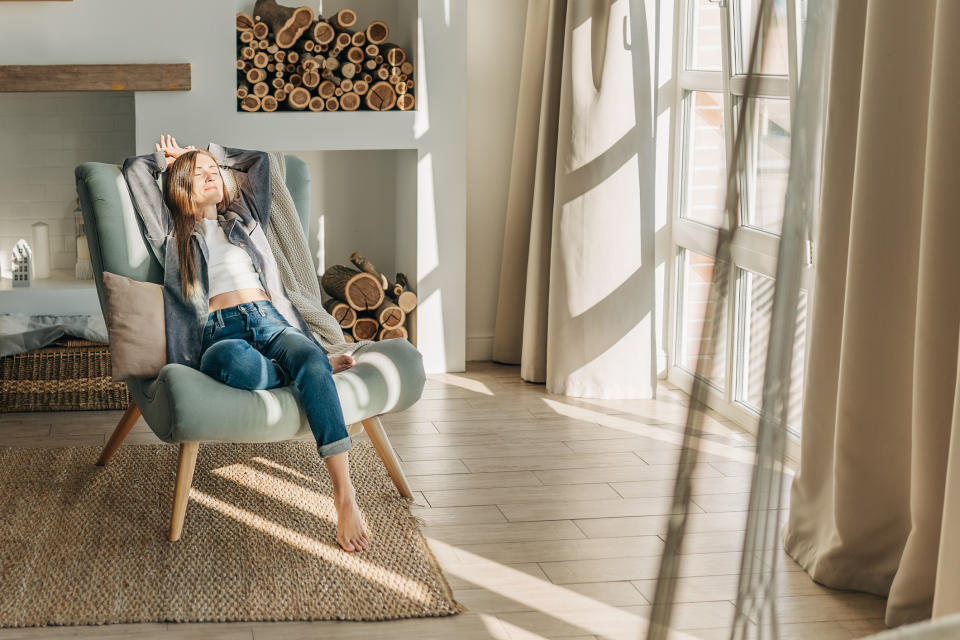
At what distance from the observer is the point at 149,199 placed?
286 centimetres

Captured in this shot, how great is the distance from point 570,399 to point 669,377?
1.85 feet

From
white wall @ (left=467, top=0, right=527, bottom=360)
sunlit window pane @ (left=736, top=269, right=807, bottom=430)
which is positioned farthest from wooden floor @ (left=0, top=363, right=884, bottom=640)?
white wall @ (left=467, top=0, right=527, bottom=360)

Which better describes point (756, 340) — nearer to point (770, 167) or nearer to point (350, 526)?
point (770, 167)

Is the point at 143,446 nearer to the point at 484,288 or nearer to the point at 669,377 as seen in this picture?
the point at 484,288

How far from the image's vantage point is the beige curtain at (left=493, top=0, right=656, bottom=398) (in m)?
3.70

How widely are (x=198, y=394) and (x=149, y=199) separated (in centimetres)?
76

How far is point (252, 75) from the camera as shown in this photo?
3.91 metres

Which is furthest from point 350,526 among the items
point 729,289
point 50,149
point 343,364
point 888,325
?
point 50,149

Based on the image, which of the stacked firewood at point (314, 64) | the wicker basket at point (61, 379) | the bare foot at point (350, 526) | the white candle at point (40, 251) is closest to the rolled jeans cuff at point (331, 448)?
the bare foot at point (350, 526)

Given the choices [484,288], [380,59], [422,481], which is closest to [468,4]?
[380,59]

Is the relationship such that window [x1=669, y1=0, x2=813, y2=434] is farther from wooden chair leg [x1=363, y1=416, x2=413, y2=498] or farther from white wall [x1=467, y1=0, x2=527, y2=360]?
white wall [x1=467, y1=0, x2=527, y2=360]

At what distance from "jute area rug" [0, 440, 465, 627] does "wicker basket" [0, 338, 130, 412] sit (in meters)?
0.50

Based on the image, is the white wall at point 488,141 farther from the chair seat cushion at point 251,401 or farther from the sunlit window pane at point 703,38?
the chair seat cushion at point 251,401

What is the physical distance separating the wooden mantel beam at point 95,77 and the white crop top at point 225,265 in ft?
3.72
